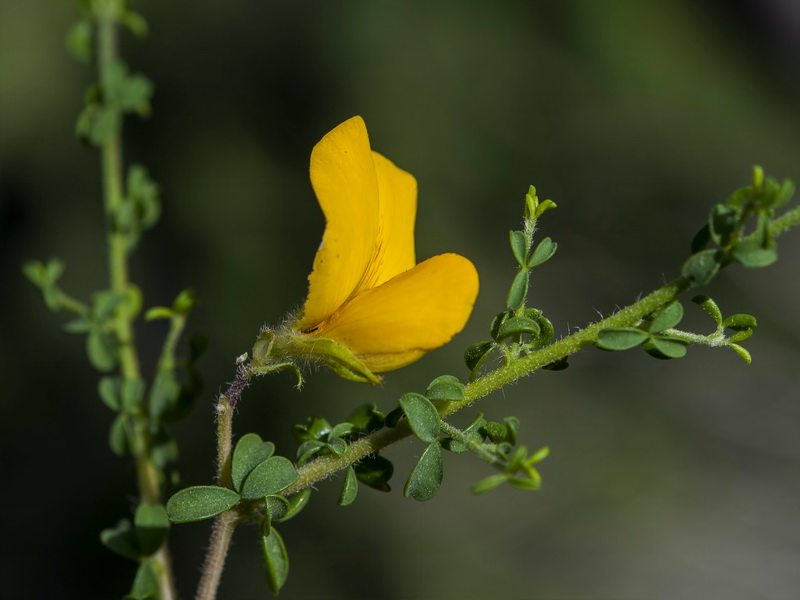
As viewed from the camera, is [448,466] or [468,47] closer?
[448,466]

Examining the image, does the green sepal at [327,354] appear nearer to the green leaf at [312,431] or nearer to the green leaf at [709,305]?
the green leaf at [312,431]

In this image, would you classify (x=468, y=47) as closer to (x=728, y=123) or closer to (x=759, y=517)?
(x=728, y=123)

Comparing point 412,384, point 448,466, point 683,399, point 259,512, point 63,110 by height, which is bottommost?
point 259,512

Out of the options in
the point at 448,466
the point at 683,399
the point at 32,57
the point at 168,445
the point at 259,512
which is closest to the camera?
the point at 259,512

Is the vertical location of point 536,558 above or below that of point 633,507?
below

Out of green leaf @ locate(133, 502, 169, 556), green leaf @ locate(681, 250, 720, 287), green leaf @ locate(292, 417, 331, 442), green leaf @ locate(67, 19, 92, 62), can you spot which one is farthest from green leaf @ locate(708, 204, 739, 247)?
green leaf @ locate(67, 19, 92, 62)

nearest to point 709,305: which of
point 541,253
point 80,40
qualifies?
point 541,253

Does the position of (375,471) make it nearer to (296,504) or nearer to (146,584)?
(296,504)

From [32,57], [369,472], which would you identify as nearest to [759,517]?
[369,472]
